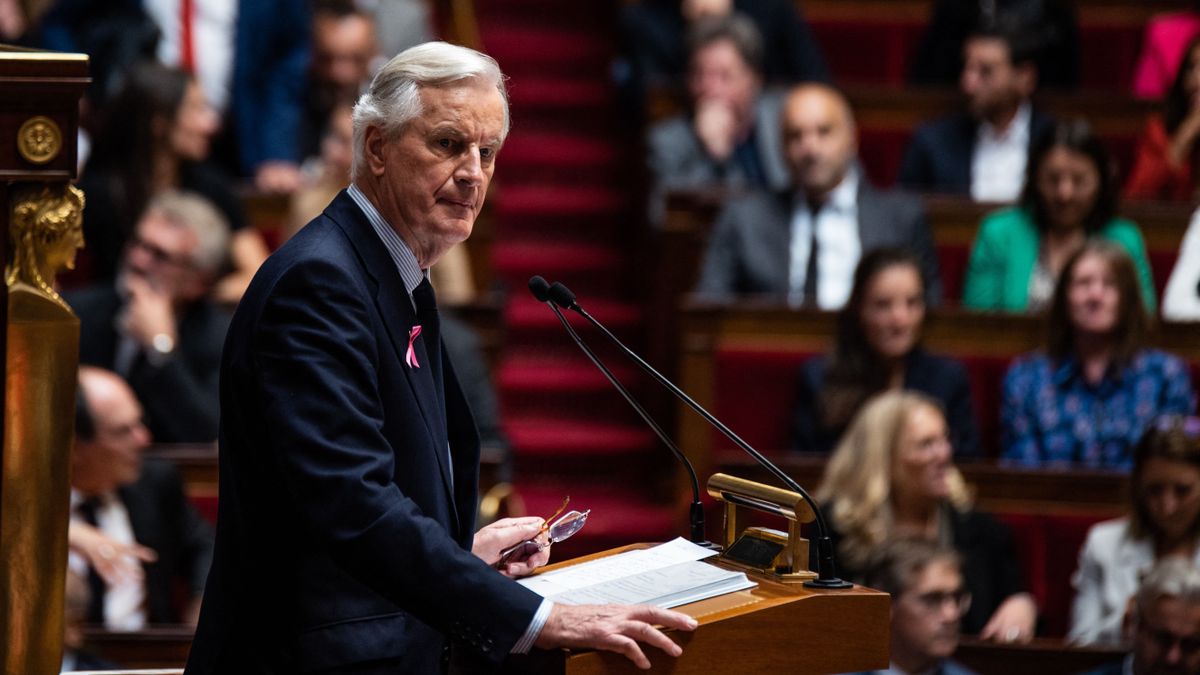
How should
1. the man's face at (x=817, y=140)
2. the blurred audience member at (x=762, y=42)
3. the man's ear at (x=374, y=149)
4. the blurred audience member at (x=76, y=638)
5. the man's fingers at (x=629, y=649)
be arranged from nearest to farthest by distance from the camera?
the man's fingers at (x=629, y=649) → the man's ear at (x=374, y=149) → the blurred audience member at (x=76, y=638) → the man's face at (x=817, y=140) → the blurred audience member at (x=762, y=42)

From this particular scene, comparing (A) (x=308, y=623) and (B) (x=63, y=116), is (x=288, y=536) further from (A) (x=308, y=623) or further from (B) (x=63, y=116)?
(B) (x=63, y=116)

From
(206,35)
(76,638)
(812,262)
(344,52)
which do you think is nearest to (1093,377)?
(812,262)

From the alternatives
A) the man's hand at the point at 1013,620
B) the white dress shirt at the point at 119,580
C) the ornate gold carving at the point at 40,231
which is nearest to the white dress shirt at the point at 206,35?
the white dress shirt at the point at 119,580

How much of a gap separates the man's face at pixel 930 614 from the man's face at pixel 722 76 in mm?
1640

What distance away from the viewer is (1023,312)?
298cm

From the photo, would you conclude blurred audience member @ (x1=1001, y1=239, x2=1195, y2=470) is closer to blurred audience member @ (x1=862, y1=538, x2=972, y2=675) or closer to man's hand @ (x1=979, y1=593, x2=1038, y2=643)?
man's hand @ (x1=979, y1=593, x2=1038, y2=643)

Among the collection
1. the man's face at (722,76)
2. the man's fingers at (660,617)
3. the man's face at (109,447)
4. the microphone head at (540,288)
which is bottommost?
the man's face at (109,447)

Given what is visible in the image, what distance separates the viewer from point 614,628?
112cm

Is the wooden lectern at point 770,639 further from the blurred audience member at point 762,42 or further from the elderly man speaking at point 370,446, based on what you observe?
the blurred audience member at point 762,42

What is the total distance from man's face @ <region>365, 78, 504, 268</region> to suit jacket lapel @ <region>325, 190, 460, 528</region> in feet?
0.08

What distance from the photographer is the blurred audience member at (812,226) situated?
3.23 metres

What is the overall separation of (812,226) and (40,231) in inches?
85.4

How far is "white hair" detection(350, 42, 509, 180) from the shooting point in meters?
1.18

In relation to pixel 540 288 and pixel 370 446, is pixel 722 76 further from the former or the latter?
pixel 370 446
